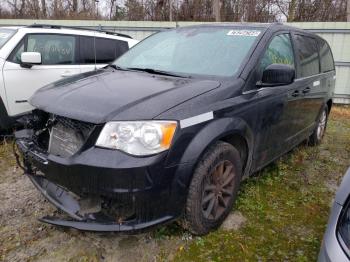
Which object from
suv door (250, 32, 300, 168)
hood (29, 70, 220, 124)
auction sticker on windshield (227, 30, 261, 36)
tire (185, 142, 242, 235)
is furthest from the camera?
auction sticker on windshield (227, 30, 261, 36)

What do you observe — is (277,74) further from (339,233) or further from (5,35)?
(5,35)

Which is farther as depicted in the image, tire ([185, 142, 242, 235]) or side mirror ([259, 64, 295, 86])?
side mirror ([259, 64, 295, 86])

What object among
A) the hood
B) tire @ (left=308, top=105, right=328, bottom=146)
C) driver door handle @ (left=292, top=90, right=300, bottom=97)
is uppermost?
the hood

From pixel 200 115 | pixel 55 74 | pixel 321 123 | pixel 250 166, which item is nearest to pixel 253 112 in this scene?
pixel 250 166

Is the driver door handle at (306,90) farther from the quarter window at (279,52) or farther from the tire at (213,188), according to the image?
the tire at (213,188)

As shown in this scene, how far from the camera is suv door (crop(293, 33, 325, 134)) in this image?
4137mm

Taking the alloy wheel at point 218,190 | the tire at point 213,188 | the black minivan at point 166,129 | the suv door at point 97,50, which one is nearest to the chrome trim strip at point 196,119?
the black minivan at point 166,129

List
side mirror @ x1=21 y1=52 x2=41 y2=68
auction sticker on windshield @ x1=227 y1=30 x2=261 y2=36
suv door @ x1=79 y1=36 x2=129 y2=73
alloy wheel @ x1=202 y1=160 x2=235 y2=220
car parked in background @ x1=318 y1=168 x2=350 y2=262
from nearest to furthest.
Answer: car parked in background @ x1=318 y1=168 x2=350 y2=262 < alloy wheel @ x1=202 y1=160 x2=235 y2=220 < auction sticker on windshield @ x1=227 y1=30 x2=261 y2=36 < side mirror @ x1=21 y1=52 x2=41 y2=68 < suv door @ x1=79 y1=36 x2=129 y2=73

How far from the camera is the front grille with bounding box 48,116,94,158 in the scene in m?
2.46

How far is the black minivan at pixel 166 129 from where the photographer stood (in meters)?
2.31

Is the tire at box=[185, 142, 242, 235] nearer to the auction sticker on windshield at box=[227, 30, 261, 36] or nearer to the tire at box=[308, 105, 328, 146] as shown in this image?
the auction sticker on windshield at box=[227, 30, 261, 36]

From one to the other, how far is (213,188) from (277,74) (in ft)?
3.82

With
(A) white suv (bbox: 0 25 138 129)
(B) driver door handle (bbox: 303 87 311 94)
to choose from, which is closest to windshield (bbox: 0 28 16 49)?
(A) white suv (bbox: 0 25 138 129)

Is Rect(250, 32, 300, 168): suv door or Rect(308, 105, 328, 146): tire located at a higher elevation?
Rect(250, 32, 300, 168): suv door
